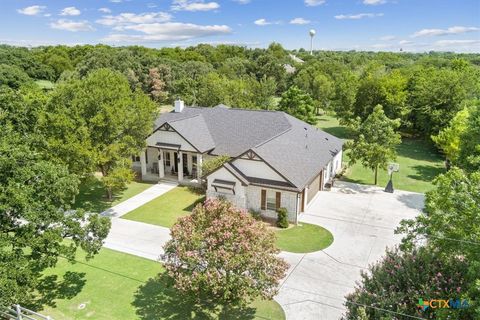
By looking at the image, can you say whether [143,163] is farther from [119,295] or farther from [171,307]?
[171,307]

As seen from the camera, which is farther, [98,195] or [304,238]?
[98,195]

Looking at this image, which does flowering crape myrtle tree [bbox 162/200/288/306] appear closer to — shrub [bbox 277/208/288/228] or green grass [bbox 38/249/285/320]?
green grass [bbox 38/249/285/320]

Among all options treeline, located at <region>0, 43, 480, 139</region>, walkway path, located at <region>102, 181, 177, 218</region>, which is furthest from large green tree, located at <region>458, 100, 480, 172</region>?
walkway path, located at <region>102, 181, 177, 218</region>

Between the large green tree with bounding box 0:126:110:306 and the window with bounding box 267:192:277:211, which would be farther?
the window with bounding box 267:192:277:211

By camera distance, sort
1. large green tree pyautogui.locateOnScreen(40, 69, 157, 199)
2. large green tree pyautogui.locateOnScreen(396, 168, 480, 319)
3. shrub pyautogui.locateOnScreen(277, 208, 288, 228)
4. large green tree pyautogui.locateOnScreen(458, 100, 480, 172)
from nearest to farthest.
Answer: large green tree pyautogui.locateOnScreen(396, 168, 480, 319) < large green tree pyautogui.locateOnScreen(40, 69, 157, 199) < shrub pyautogui.locateOnScreen(277, 208, 288, 228) < large green tree pyautogui.locateOnScreen(458, 100, 480, 172)

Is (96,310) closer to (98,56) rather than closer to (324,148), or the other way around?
(324,148)

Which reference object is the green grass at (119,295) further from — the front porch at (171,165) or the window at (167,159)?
the window at (167,159)

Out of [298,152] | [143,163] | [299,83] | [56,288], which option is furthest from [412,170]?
[299,83]

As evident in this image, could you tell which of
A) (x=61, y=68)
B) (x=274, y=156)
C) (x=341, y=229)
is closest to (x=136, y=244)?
(x=274, y=156)
